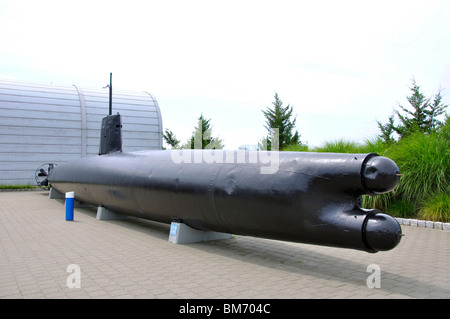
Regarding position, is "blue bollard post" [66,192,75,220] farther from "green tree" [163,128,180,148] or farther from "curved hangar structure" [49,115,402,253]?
"green tree" [163,128,180,148]

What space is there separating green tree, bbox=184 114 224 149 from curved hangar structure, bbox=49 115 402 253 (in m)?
16.0

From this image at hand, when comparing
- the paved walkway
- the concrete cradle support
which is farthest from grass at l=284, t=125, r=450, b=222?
the concrete cradle support

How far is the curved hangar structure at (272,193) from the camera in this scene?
435 cm

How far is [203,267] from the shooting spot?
17.1 ft

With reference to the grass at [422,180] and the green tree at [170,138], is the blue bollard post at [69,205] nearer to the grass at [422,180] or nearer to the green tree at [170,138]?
the grass at [422,180]

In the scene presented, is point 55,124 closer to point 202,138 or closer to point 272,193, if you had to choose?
point 202,138

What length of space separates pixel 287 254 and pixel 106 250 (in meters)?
2.83


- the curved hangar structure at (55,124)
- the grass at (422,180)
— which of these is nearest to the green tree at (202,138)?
the curved hangar structure at (55,124)

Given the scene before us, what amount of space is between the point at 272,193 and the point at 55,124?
1974 centimetres

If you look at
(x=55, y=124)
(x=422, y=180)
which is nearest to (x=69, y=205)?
(x=422, y=180)

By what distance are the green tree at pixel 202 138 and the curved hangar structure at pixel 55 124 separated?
2.14m

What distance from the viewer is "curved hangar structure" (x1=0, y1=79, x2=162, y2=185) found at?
20703mm

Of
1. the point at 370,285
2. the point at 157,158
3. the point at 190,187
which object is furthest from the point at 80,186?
the point at 370,285

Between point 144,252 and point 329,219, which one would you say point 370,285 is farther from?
point 144,252
